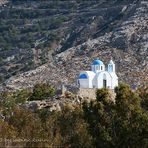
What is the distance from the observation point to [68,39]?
126688 millimetres

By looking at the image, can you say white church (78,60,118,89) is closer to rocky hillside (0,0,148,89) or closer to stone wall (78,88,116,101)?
stone wall (78,88,116,101)

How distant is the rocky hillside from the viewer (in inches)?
3863

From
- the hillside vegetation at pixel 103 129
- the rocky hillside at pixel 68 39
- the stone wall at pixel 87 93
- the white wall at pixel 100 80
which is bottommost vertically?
the hillside vegetation at pixel 103 129

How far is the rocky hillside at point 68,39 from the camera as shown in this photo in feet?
322

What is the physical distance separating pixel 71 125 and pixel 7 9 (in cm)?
11014

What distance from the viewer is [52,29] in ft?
454

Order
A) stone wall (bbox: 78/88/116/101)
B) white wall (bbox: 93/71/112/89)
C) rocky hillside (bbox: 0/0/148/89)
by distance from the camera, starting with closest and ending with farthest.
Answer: stone wall (bbox: 78/88/116/101) < white wall (bbox: 93/71/112/89) < rocky hillside (bbox: 0/0/148/89)

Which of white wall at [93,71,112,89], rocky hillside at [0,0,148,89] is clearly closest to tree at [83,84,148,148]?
white wall at [93,71,112,89]

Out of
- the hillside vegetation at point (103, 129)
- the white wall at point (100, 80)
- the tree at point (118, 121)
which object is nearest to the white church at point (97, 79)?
the white wall at point (100, 80)

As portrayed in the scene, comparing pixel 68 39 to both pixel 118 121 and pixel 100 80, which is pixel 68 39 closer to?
pixel 100 80

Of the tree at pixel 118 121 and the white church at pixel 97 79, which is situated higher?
the white church at pixel 97 79

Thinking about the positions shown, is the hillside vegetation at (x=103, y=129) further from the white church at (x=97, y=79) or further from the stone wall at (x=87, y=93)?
the white church at (x=97, y=79)

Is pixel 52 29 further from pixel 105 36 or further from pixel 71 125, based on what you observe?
pixel 71 125

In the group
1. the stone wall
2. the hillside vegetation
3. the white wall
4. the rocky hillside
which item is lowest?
the hillside vegetation
